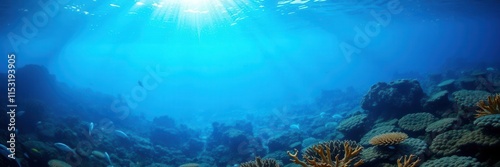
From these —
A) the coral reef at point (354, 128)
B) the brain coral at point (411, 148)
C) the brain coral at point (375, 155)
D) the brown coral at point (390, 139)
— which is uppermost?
the brown coral at point (390, 139)

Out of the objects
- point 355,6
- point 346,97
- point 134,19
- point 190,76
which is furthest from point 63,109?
point 190,76

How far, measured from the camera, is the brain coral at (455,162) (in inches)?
184

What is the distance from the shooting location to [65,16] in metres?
25.2

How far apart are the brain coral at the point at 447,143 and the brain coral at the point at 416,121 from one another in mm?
1433

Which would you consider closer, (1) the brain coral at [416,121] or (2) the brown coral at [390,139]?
(2) the brown coral at [390,139]

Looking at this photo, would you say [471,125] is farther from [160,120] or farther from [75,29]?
[75,29]

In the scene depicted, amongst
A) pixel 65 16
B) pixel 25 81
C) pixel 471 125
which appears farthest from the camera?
pixel 65 16

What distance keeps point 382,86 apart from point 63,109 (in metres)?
25.3

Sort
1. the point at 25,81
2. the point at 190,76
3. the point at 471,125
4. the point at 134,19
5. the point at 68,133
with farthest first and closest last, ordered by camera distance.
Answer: the point at 190,76
the point at 134,19
the point at 25,81
the point at 68,133
the point at 471,125

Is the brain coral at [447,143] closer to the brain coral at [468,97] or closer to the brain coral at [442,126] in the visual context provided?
the brain coral at [442,126]

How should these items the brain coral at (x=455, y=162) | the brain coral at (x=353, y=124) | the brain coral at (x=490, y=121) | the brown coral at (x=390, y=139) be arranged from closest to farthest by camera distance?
the brain coral at (x=455, y=162)
the brain coral at (x=490, y=121)
the brown coral at (x=390, y=139)
the brain coral at (x=353, y=124)

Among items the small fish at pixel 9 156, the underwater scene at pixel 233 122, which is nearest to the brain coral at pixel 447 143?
the underwater scene at pixel 233 122

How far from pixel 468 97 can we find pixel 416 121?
2269mm

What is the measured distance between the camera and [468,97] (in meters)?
8.66
